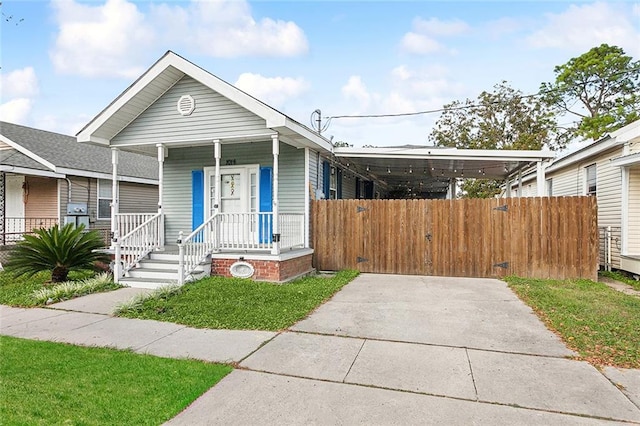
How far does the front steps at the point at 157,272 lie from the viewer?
27.1 feet

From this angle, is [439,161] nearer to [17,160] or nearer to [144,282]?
[144,282]

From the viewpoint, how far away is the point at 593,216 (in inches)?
349

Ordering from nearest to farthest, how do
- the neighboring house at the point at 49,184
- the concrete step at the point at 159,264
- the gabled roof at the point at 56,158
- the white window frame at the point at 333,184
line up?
the concrete step at the point at 159,264
the white window frame at the point at 333,184
the gabled roof at the point at 56,158
the neighboring house at the point at 49,184

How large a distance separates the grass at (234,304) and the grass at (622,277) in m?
6.68

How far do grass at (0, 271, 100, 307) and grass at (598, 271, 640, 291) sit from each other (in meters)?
12.1

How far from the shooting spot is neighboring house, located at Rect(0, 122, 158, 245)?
41.3 feet

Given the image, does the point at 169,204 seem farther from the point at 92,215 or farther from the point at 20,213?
the point at 20,213

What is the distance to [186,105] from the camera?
934cm

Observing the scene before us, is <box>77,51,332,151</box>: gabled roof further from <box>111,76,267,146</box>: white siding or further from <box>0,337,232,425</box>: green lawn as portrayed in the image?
<box>0,337,232,425</box>: green lawn

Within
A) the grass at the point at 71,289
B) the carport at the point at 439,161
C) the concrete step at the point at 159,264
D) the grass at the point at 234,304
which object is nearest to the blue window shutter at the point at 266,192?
the carport at the point at 439,161

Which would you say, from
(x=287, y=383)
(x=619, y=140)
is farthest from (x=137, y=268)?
(x=619, y=140)

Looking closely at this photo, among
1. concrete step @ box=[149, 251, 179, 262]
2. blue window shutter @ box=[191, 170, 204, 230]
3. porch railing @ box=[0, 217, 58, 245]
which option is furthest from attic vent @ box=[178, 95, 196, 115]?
porch railing @ box=[0, 217, 58, 245]

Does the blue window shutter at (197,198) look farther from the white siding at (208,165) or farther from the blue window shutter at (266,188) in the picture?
the blue window shutter at (266,188)

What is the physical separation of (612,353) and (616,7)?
588 inches
